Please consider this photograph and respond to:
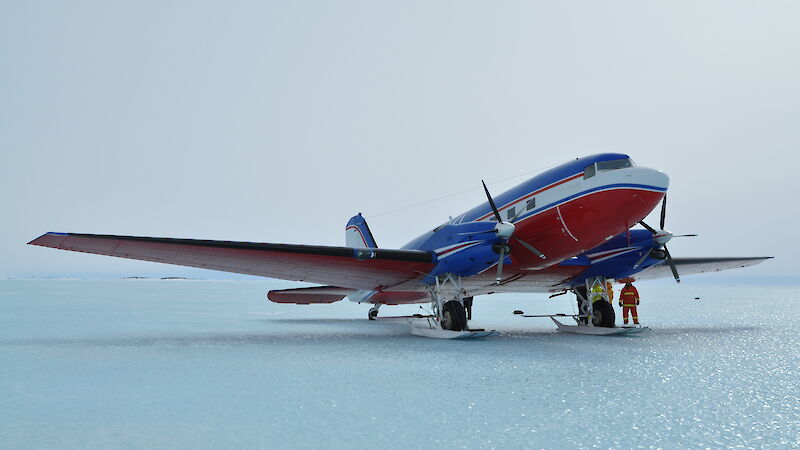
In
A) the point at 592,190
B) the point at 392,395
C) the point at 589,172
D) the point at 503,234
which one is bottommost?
the point at 392,395

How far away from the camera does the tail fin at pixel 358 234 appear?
27558 millimetres

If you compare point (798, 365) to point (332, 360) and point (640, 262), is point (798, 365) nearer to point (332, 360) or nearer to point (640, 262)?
point (640, 262)

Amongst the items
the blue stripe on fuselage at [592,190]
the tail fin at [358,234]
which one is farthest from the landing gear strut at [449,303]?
the tail fin at [358,234]

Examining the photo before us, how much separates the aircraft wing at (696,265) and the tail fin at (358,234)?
12.7m

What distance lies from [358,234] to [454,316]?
1171cm

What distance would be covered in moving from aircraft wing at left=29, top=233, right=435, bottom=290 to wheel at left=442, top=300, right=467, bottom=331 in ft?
4.88

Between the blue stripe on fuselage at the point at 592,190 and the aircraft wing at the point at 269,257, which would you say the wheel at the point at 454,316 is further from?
the blue stripe on fuselage at the point at 592,190

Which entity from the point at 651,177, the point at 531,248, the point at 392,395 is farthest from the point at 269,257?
the point at 651,177

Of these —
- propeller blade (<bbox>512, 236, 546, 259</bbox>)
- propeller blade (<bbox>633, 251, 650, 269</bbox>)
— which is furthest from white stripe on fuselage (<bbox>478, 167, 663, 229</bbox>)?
propeller blade (<bbox>633, 251, 650, 269</bbox>)

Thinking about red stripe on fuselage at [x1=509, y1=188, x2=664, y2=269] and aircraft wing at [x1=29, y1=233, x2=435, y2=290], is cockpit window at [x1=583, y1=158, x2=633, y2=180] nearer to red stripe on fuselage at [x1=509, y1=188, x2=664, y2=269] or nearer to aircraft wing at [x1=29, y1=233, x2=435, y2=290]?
red stripe on fuselage at [x1=509, y1=188, x2=664, y2=269]

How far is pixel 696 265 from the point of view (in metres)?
23.8

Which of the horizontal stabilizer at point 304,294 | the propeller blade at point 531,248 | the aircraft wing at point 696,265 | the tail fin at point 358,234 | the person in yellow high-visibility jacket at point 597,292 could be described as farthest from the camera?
the tail fin at point 358,234

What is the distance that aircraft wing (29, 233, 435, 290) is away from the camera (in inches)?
609

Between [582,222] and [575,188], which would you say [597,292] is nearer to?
[582,222]
